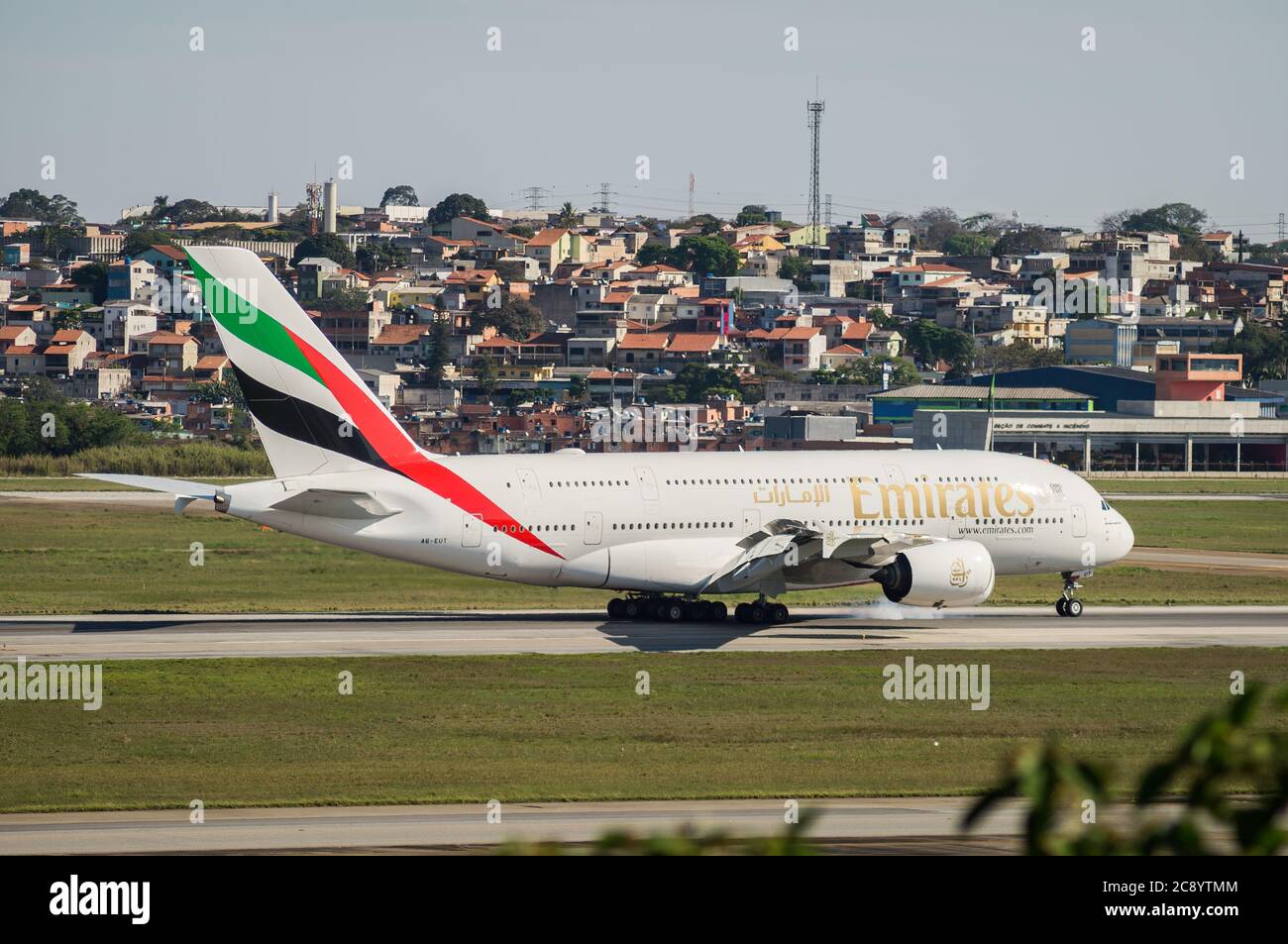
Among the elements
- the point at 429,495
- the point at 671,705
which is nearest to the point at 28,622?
the point at 429,495

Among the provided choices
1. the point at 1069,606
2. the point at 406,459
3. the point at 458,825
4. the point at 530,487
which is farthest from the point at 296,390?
the point at 1069,606

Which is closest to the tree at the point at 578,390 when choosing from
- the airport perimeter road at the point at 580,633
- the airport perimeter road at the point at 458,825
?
the airport perimeter road at the point at 580,633

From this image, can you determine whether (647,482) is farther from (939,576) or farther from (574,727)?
(574,727)

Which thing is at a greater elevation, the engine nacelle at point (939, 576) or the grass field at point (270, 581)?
the engine nacelle at point (939, 576)

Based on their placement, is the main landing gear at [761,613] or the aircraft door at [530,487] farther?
the main landing gear at [761,613]

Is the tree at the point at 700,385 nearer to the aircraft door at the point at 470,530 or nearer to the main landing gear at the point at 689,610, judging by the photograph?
the main landing gear at the point at 689,610

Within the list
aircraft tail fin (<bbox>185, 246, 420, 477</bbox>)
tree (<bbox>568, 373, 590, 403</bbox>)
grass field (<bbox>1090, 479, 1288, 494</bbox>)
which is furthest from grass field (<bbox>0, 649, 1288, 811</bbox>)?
tree (<bbox>568, 373, 590, 403</bbox>)
